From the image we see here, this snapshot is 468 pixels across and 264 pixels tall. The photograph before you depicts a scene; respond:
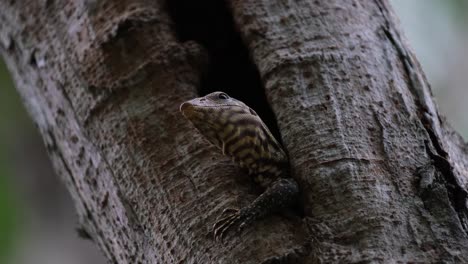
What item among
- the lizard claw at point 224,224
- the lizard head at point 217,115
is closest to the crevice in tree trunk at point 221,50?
the lizard head at point 217,115

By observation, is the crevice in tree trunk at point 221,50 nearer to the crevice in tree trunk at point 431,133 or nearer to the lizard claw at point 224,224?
the crevice in tree trunk at point 431,133

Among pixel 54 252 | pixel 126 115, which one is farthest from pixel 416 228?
pixel 54 252

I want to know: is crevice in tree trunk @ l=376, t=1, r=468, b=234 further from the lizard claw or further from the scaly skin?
the lizard claw

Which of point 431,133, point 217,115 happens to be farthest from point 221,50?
point 431,133

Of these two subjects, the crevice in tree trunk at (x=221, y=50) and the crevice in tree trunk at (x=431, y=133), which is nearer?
the crevice in tree trunk at (x=431, y=133)

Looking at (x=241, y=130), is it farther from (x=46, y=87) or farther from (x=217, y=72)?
(x=46, y=87)
